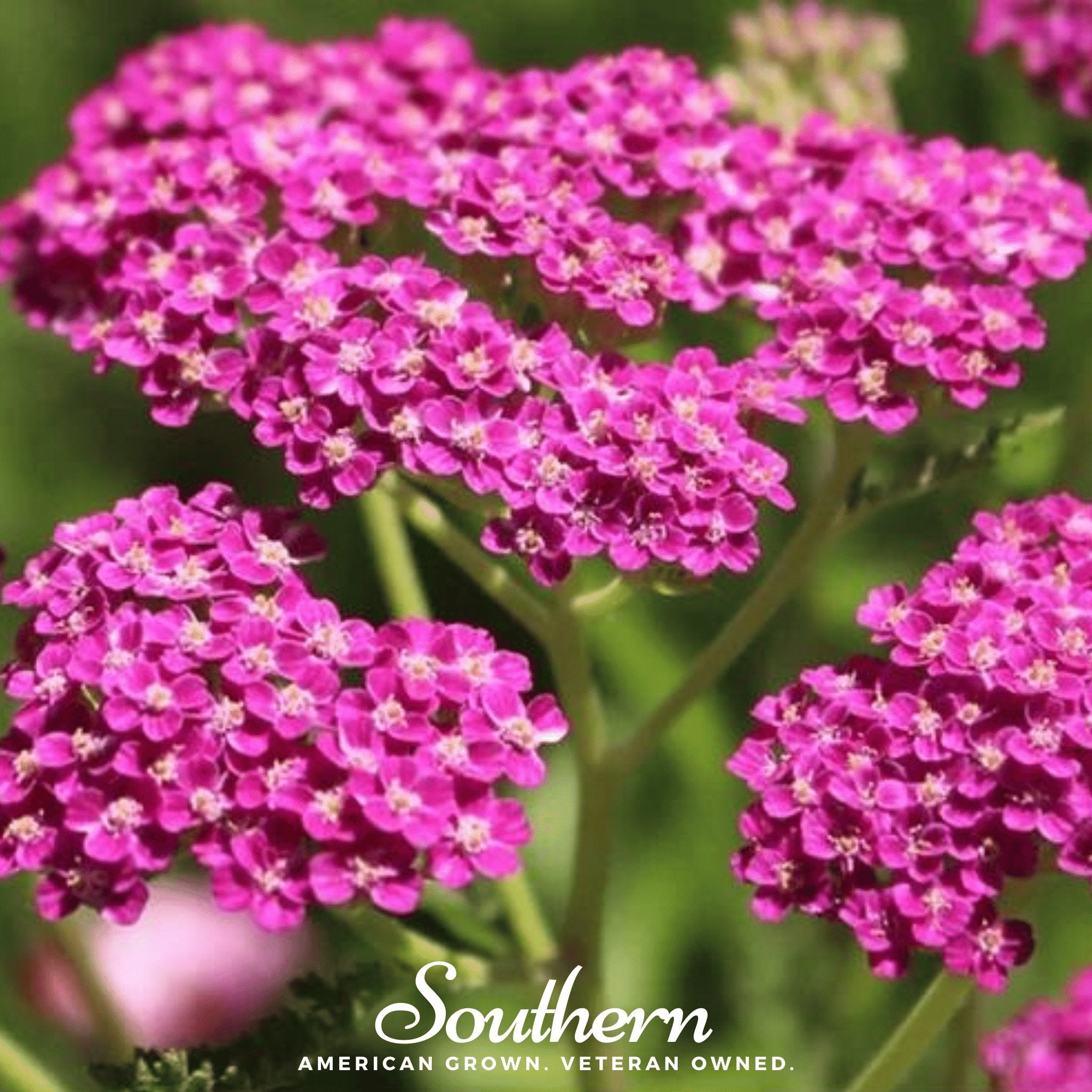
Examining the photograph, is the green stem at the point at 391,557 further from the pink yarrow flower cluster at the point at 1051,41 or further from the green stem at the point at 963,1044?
the pink yarrow flower cluster at the point at 1051,41

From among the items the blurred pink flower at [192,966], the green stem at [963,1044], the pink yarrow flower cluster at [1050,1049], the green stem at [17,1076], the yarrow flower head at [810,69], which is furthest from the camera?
the blurred pink flower at [192,966]

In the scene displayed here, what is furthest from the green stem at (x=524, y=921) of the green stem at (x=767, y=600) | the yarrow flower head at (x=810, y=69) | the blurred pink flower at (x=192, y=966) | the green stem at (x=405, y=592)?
the blurred pink flower at (x=192, y=966)

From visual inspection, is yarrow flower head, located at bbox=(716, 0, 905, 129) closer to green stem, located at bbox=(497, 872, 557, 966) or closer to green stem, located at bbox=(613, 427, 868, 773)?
green stem, located at bbox=(613, 427, 868, 773)

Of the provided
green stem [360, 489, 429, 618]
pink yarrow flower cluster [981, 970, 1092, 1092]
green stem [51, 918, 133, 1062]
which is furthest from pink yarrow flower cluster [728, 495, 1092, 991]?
green stem [51, 918, 133, 1062]

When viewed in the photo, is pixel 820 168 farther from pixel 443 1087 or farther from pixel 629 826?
pixel 443 1087

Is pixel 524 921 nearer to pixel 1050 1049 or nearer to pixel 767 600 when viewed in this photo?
pixel 767 600
